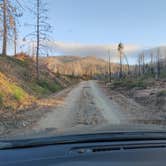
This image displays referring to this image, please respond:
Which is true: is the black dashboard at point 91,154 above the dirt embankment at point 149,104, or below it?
above

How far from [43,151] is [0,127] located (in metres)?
11.5

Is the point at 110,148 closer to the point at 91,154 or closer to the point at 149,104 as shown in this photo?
the point at 91,154

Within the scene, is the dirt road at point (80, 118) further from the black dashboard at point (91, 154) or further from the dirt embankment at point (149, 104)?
the black dashboard at point (91, 154)

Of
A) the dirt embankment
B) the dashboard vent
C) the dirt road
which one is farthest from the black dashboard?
the dirt embankment

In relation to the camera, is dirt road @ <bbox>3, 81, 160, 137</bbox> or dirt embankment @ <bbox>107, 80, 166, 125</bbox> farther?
dirt embankment @ <bbox>107, 80, 166, 125</bbox>

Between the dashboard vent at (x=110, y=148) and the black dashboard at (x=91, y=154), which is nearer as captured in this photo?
the black dashboard at (x=91, y=154)

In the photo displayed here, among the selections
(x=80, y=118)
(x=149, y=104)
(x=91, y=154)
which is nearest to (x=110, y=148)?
(x=91, y=154)

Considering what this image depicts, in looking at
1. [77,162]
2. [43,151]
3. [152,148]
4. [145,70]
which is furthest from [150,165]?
[145,70]

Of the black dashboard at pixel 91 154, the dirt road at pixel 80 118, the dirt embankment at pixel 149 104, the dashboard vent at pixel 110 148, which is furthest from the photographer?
the dirt embankment at pixel 149 104

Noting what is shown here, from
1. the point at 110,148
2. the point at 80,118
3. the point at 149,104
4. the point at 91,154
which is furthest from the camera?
the point at 149,104

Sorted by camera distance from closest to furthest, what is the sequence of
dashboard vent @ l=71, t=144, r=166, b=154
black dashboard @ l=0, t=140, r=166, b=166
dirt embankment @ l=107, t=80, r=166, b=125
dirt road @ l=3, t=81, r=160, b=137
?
black dashboard @ l=0, t=140, r=166, b=166 < dashboard vent @ l=71, t=144, r=166, b=154 < dirt road @ l=3, t=81, r=160, b=137 < dirt embankment @ l=107, t=80, r=166, b=125

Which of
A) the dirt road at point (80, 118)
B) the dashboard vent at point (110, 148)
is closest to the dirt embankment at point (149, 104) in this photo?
the dirt road at point (80, 118)

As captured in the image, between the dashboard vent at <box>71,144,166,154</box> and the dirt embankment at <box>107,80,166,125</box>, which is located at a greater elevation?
the dashboard vent at <box>71,144,166,154</box>

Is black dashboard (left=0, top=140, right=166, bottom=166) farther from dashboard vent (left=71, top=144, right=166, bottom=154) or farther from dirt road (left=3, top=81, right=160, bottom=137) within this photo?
dirt road (left=3, top=81, right=160, bottom=137)
